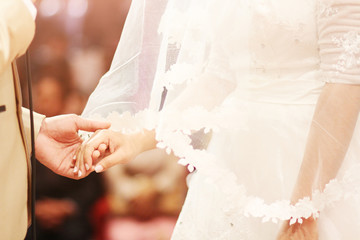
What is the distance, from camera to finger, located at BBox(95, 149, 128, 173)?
688 mm

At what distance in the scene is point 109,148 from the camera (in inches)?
28.0

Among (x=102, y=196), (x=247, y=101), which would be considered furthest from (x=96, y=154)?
(x=102, y=196)

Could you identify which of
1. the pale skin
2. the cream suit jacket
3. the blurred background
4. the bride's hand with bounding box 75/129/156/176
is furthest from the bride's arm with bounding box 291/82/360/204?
the blurred background

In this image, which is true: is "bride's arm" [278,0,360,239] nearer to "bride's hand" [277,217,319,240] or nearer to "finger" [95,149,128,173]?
"bride's hand" [277,217,319,240]

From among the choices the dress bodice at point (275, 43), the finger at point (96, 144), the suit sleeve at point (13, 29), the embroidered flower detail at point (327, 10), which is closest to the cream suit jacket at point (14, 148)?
the suit sleeve at point (13, 29)

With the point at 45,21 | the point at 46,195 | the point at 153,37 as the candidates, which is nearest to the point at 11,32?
the point at 153,37

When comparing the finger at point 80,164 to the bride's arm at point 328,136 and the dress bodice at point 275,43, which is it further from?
the bride's arm at point 328,136

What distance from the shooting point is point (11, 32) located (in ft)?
1.57

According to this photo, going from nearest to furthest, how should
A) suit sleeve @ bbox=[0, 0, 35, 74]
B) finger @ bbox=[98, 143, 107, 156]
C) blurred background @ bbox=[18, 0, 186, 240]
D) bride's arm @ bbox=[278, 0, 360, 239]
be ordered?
suit sleeve @ bbox=[0, 0, 35, 74] → bride's arm @ bbox=[278, 0, 360, 239] → finger @ bbox=[98, 143, 107, 156] → blurred background @ bbox=[18, 0, 186, 240]

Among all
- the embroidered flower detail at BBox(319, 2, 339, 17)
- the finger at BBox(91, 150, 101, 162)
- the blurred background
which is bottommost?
the blurred background

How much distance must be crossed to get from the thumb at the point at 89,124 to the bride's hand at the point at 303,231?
320 mm

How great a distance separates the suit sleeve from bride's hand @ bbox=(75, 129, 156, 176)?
0.23 m

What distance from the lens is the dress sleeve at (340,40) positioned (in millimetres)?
561

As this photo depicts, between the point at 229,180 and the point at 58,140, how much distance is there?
0.30 meters
